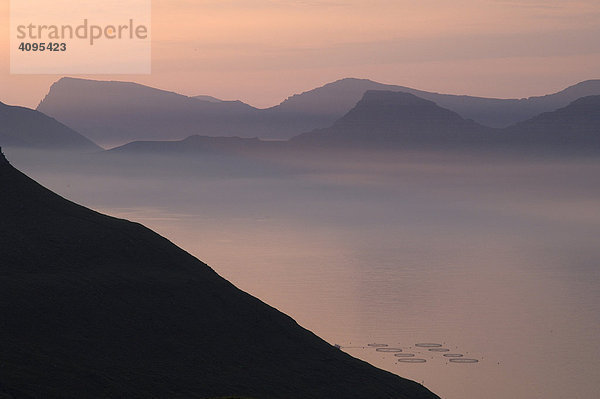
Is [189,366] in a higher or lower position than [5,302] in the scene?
lower

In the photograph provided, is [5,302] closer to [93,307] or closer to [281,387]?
[93,307]

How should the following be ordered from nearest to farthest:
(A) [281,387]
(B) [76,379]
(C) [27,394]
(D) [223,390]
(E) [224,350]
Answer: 1. (C) [27,394]
2. (B) [76,379]
3. (D) [223,390]
4. (A) [281,387]
5. (E) [224,350]

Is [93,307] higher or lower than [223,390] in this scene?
higher

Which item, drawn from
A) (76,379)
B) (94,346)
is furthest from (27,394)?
(94,346)

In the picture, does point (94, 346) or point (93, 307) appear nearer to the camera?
point (94, 346)

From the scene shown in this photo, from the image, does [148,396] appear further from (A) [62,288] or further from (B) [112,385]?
(A) [62,288]

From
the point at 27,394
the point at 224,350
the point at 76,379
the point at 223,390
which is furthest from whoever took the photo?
the point at 224,350

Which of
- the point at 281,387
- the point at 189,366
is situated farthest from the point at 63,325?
the point at 281,387

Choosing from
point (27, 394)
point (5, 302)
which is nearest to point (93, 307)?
point (5, 302)

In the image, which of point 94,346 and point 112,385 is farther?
point 94,346

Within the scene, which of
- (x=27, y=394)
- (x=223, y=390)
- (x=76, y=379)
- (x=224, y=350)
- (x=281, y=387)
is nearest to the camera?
(x=27, y=394)
